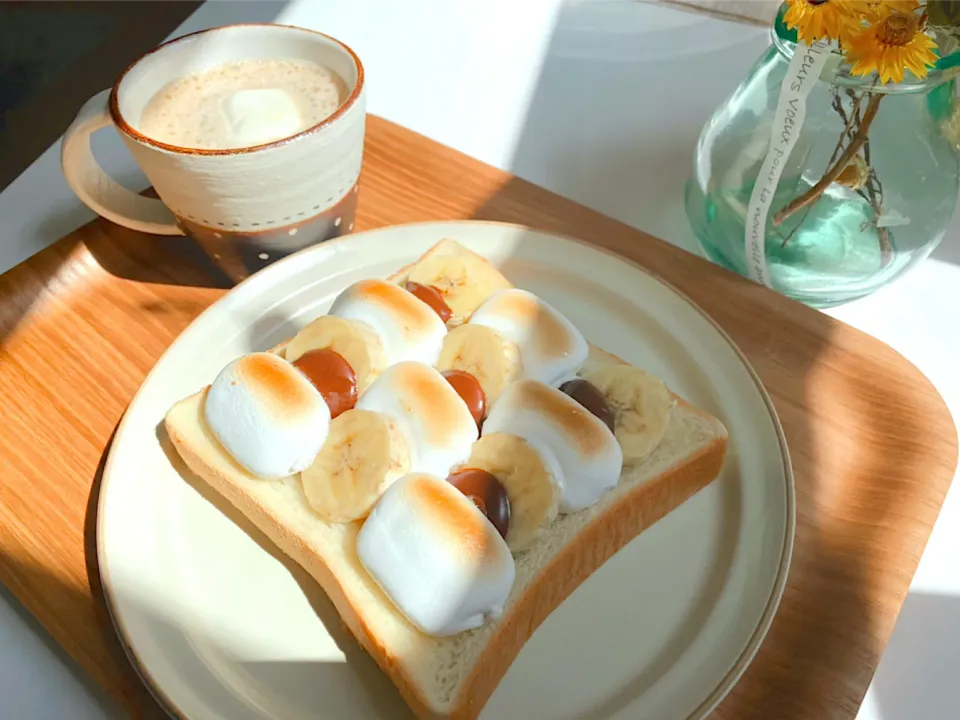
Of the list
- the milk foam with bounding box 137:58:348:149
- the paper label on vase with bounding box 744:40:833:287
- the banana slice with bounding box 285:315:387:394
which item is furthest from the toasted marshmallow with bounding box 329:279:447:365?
the paper label on vase with bounding box 744:40:833:287

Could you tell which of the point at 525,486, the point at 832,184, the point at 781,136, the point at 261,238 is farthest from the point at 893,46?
the point at 261,238

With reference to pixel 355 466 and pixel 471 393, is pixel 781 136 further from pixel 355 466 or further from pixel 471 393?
pixel 355 466

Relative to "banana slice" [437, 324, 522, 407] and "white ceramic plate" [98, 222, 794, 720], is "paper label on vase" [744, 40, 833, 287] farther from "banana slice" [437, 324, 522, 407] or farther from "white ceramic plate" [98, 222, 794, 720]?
"banana slice" [437, 324, 522, 407]

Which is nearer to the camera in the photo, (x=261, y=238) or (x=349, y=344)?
(x=349, y=344)

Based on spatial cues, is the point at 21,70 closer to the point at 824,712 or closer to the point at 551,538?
the point at 551,538

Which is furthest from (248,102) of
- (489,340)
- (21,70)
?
(21,70)

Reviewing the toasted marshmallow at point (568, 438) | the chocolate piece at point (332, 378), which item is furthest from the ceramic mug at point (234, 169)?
the toasted marshmallow at point (568, 438)

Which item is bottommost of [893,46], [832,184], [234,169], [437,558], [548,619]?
[548,619]

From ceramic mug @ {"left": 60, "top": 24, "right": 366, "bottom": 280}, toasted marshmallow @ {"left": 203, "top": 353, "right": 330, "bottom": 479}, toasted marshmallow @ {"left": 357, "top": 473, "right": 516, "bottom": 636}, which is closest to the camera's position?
toasted marshmallow @ {"left": 357, "top": 473, "right": 516, "bottom": 636}
